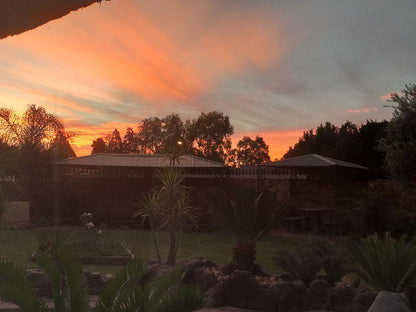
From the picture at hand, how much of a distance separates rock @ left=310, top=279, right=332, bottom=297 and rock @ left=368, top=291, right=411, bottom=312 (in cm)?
118

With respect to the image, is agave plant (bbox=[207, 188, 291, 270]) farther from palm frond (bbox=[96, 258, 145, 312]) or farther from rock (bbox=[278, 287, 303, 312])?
palm frond (bbox=[96, 258, 145, 312])

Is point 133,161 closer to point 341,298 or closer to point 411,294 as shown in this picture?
point 341,298

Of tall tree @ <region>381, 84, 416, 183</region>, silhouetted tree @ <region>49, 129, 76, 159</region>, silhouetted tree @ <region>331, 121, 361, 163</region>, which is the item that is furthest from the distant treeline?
silhouetted tree @ <region>49, 129, 76, 159</region>

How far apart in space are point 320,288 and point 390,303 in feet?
4.72

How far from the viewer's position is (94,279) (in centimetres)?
773

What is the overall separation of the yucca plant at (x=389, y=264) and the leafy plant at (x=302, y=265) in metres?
0.85

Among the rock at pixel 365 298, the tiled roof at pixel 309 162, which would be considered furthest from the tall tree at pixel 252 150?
the rock at pixel 365 298

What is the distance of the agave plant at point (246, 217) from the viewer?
8.33m

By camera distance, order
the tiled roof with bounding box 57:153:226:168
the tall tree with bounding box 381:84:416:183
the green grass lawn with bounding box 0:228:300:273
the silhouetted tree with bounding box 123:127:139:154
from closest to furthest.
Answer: the green grass lawn with bounding box 0:228:300:273, the tall tree with bounding box 381:84:416:183, the tiled roof with bounding box 57:153:226:168, the silhouetted tree with bounding box 123:127:139:154

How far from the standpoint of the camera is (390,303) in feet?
18.4

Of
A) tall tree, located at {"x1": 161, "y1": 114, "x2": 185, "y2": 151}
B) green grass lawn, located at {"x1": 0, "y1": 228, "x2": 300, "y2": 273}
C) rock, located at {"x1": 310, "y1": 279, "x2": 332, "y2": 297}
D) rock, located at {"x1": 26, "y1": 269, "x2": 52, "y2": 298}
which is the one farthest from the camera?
tall tree, located at {"x1": 161, "y1": 114, "x2": 185, "y2": 151}

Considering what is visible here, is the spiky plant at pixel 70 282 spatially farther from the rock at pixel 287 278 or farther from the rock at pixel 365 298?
the rock at pixel 287 278

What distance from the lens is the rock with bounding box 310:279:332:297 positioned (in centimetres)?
691

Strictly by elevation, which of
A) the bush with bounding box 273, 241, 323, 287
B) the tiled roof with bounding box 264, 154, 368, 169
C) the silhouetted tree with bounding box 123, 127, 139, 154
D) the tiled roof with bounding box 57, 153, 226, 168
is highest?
the silhouetted tree with bounding box 123, 127, 139, 154
